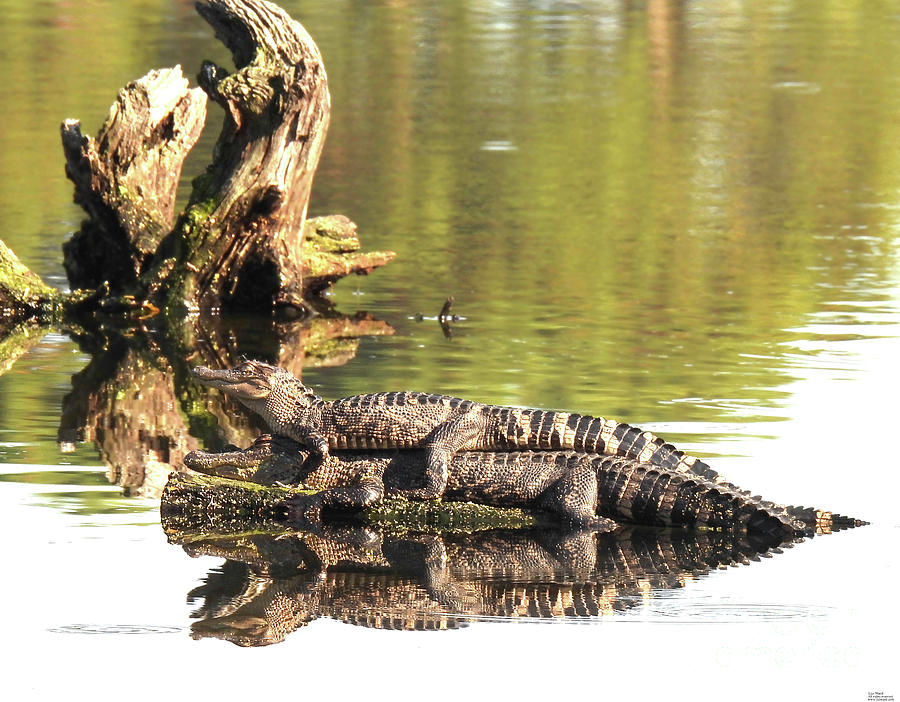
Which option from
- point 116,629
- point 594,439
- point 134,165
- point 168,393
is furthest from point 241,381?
point 134,165

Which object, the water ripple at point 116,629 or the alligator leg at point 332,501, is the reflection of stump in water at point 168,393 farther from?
the water ripple at point 116,629

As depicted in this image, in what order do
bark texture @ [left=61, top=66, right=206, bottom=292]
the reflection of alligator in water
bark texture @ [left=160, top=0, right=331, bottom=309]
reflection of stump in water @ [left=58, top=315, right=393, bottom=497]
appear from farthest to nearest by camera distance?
1. bark texture @ [left=61, top=66, right=206, bottom=292]
2. bark texture @ [left=160, top=0, right=331, bottom=309]
3. reflection of stump in water @ [left=58, top=315, right=393, bottom=497]
4. the reflection of alligator in water

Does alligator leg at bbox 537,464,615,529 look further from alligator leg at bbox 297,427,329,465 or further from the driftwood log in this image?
the driftwood log

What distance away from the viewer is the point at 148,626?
7918 mm

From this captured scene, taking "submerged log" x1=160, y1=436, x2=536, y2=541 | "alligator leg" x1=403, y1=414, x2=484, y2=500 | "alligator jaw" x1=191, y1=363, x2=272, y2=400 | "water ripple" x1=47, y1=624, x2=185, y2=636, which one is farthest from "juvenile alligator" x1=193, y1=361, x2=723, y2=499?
"water ripple" x1=47, y1=624, x2=185, y2=636

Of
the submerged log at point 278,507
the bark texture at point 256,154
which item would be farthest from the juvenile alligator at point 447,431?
the bark texture at point 256,154

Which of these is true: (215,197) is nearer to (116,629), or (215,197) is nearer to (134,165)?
(134,165)

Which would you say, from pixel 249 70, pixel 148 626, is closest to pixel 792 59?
pixel 249 70

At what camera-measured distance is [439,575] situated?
8.73m

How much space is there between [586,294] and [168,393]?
19.6 feet

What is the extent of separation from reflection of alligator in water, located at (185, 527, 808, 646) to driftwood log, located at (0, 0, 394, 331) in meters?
7.22

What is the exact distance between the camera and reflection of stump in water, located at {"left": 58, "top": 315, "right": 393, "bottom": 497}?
11.4m

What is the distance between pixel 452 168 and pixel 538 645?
18.9m

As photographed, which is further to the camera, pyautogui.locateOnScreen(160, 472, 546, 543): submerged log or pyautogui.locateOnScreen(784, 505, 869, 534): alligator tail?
pyautogui.locateOnScreen(160, 472, 546, 543): submerged log
